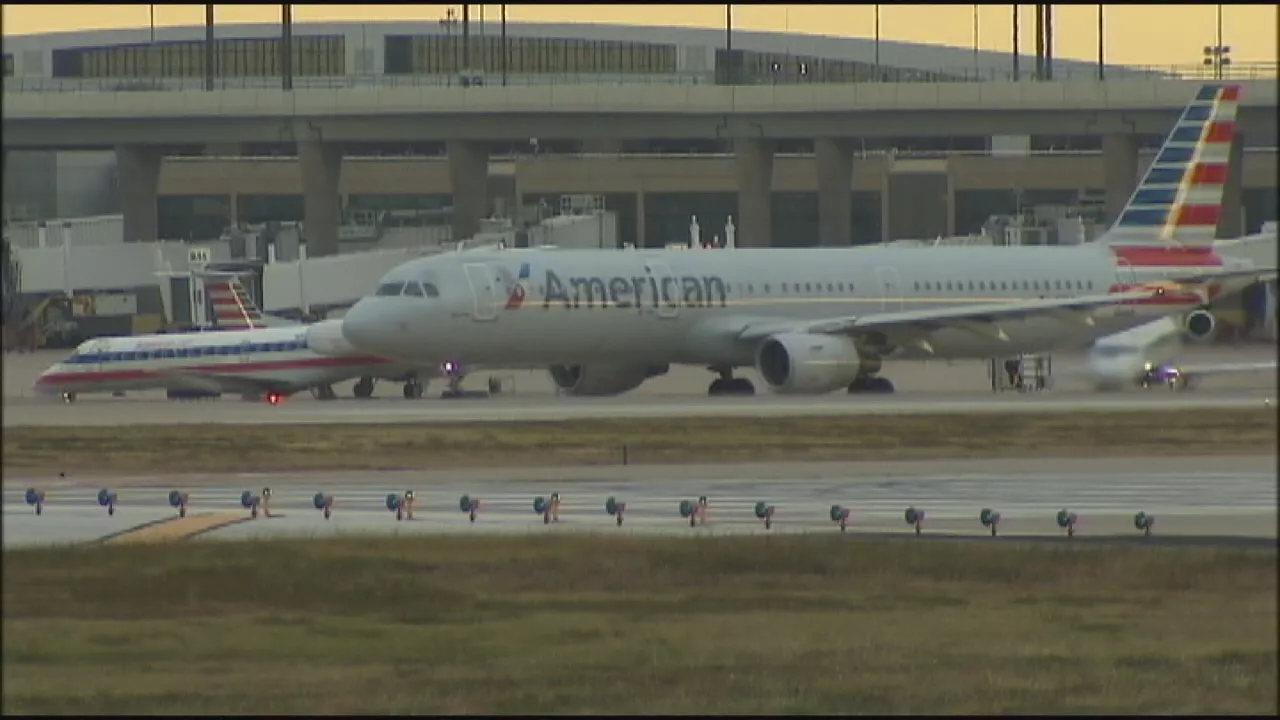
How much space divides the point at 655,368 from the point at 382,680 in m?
48.4

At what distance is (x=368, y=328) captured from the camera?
70.6 metres

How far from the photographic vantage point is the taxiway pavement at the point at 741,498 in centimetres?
3984

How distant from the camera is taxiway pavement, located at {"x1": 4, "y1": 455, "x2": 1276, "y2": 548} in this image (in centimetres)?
3984

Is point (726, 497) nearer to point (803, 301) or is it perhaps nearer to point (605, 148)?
point (803, 301)

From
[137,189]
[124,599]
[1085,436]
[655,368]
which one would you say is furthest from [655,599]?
[137,189]

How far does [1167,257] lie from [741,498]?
36.5 meters

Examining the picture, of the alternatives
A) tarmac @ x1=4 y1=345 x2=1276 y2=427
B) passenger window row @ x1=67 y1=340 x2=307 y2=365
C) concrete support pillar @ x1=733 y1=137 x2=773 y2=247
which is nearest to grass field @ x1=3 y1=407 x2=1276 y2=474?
tarmac @ x1=4 y1=345 x2=1276 y2=427

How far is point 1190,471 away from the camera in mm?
48938

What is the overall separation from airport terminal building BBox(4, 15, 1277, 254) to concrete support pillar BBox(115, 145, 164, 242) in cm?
13

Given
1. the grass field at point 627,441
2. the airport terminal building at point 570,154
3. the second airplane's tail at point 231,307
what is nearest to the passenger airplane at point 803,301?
the grass field at point 627,441

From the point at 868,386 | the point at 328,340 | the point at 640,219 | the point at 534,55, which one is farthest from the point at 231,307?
the point at 534,55

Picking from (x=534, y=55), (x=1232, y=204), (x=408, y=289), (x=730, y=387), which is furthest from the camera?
(x=534, y=55)

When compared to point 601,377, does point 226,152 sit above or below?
above

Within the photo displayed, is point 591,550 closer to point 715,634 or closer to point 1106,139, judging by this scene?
point 715,634
